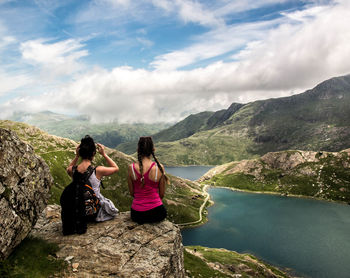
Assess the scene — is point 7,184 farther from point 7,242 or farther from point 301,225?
point 301,225

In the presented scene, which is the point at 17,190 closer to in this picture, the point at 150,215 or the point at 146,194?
the point at 146,194

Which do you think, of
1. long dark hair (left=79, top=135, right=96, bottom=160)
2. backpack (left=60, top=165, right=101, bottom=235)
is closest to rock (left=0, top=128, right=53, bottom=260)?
backpack (left=60, top=165, right=101, bottom=235)

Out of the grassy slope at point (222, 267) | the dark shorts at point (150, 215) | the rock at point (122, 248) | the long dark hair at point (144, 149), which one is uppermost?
the long dark hair at point (144, 149)

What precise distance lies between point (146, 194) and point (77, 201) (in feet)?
14.1

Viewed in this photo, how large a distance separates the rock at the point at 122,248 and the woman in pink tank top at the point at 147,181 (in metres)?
1.52

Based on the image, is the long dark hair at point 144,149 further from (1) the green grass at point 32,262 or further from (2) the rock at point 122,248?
(1) the green grass at point 32,262

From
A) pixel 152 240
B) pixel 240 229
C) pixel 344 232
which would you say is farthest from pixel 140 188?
pixel 344 232

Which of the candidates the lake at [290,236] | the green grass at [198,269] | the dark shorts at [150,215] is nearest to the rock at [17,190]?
the dark shorts at [150,215]

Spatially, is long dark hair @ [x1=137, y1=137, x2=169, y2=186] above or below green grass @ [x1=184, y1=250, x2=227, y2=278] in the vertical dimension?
above

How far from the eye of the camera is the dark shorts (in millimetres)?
14227

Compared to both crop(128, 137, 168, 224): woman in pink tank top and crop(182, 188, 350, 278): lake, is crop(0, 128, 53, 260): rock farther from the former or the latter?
crop(182, 188, 350, 278): lake

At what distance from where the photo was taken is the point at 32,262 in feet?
38.8

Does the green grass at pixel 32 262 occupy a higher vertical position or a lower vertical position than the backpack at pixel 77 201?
lower

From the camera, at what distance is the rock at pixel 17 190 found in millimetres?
11828
